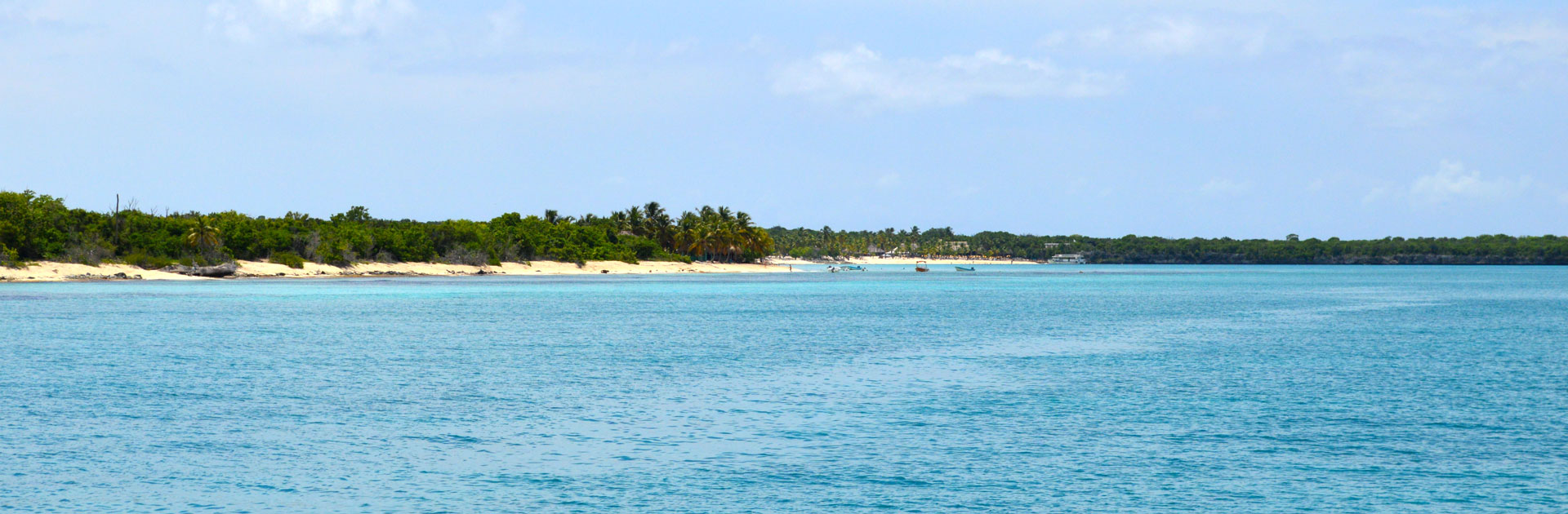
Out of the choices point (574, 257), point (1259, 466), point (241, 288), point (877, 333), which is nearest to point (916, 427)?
point (1259, 466)

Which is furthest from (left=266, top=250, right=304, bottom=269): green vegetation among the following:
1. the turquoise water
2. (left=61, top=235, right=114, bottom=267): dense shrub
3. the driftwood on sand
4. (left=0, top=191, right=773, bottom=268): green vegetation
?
the turquoise water

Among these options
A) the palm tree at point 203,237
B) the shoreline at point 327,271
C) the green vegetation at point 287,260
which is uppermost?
the palm tree at point 203,237

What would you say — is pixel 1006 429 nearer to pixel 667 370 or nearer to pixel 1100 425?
pixel 1100 425

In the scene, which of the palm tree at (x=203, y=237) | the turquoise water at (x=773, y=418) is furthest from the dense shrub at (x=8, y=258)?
the turquoise water at (x=773, y=418)

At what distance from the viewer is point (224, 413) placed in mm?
27109

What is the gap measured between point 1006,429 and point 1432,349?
29.3 meters

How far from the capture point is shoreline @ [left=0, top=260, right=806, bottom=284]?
11250 cm

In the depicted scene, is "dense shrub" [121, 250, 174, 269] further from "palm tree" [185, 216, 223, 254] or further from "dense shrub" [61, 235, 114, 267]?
"palm tree" [185, 216, 223, 254]

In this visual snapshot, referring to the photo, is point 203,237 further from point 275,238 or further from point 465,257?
point 465,257

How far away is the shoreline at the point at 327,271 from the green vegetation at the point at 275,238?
134 centimetres

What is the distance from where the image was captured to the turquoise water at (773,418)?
1878 centimetres

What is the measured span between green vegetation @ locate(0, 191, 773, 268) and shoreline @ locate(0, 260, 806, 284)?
1.34 metres

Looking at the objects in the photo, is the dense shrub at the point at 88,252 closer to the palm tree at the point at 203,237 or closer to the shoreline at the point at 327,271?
the shoreline at the point at 327,271

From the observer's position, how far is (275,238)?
137500 mm
